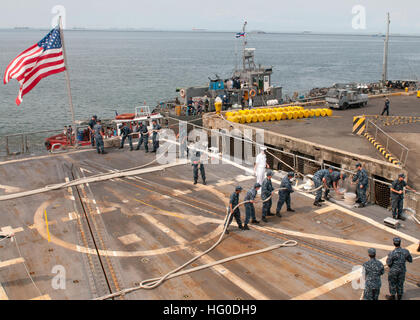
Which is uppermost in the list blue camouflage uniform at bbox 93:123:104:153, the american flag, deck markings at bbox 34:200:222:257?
the american flag

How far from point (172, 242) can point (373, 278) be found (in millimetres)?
5680

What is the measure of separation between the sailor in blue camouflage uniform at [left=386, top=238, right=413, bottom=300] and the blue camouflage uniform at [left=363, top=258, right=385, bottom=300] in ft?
1.71

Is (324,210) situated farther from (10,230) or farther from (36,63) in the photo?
(36,63)

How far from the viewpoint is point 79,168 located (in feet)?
62.0

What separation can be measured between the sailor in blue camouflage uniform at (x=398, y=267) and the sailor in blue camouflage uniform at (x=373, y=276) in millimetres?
521

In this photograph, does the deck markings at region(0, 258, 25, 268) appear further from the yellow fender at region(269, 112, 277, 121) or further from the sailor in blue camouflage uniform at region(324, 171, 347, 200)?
the yellow fender at region(269, 112, 277, 121)

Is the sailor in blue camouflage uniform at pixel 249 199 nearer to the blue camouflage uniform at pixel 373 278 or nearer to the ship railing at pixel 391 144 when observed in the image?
the blue camouflage uniform at pixel 373 278

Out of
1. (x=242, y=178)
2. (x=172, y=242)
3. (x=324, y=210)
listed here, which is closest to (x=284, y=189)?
(x=324, y=210)

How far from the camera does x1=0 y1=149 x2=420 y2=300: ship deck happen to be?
367 inches

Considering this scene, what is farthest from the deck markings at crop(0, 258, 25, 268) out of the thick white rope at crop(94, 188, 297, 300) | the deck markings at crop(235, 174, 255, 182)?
the deck markings at crop(235, 174, 255, 182)

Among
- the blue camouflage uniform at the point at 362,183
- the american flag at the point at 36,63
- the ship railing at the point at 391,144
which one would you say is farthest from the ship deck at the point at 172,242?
the ship railing at the point at 391,144

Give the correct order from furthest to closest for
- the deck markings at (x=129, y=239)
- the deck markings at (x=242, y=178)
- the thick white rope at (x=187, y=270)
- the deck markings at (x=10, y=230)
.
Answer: the deck markings at (x=242, y=178) → the deck markings at (x=10, y=230) → the deck markings at (x=129, y=239) → the thick white rope at (x=187, y=270)

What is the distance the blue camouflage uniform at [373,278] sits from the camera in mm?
8195
